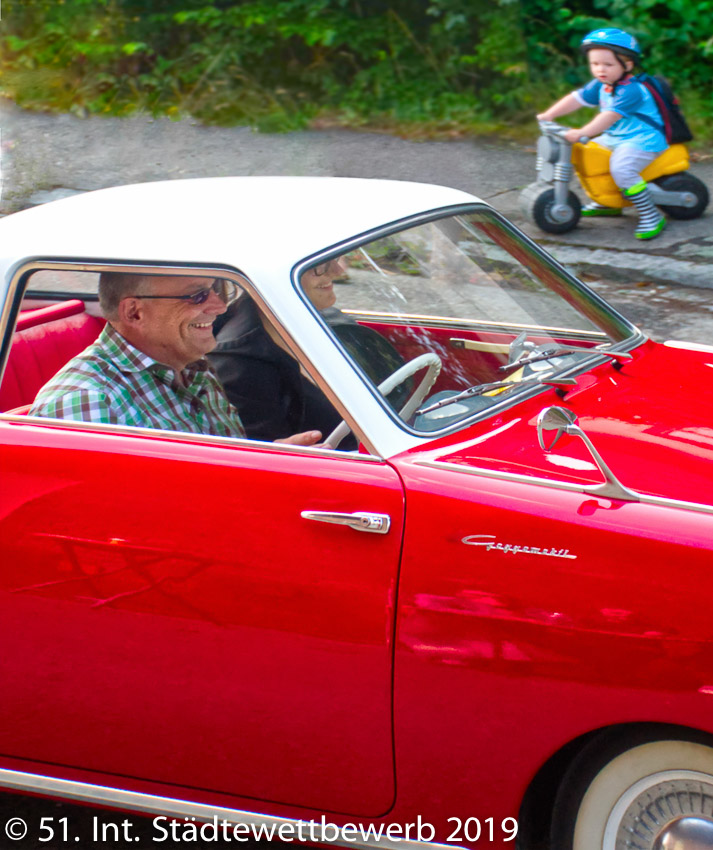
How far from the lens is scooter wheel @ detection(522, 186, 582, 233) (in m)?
8.75

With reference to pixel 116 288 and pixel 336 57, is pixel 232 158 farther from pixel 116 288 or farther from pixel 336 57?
pixel 116 288

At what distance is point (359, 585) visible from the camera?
2.40 metres

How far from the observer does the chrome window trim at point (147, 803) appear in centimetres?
254

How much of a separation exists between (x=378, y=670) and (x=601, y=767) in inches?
19.4

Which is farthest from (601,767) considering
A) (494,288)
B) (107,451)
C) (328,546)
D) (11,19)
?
(11,19)

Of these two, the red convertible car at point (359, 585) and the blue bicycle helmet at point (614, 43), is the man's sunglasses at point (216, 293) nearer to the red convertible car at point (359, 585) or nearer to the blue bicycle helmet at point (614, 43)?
the red convertible car at point (359, 585)

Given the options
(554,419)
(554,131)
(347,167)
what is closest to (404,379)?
(554,419)

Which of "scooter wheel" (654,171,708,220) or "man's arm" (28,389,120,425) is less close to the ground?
"man's arm" (28,389,120,425)

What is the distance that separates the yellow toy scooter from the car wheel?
6892 mm

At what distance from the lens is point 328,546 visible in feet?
8.00

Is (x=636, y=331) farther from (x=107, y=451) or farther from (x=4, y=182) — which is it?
(x=4, y=182)

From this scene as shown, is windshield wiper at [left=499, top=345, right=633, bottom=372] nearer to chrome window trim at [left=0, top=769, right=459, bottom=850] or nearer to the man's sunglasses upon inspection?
the man's sunglasses

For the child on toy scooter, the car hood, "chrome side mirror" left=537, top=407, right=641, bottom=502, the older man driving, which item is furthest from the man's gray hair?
the child on toy scooter

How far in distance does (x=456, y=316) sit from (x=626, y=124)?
5.98 m
